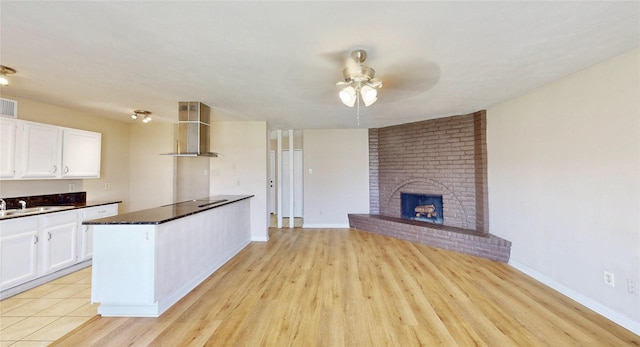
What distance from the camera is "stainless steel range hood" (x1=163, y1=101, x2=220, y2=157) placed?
138 inches

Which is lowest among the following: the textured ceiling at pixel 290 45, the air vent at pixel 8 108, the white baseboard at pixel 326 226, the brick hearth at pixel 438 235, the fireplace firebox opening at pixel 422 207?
the white baseboard at pixel 326 226

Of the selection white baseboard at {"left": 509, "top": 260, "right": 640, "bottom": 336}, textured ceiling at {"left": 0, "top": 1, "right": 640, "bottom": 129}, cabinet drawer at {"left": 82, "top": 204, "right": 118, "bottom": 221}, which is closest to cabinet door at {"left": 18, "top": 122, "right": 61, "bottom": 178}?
textured ceiling at {"left": 0, "top": 1, "right": 640, "bottom": 129}

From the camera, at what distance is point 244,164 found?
4.80 m

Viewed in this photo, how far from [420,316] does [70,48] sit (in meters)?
3.66

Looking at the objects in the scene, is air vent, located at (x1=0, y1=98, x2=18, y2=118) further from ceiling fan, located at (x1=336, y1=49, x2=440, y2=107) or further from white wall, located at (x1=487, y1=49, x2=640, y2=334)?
white wall, located at (x1=487, y1=49, x2=640, y2=334)

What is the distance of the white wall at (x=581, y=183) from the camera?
83.0 inches

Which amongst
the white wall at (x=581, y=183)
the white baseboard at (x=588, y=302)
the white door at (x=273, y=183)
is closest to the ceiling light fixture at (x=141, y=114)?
the white door at (x=273, y=183)

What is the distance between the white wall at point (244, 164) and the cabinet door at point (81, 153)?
168 cm

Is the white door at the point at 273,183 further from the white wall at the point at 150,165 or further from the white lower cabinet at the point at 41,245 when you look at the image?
the white lower cabinet at the point at 41,245

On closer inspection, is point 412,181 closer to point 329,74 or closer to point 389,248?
point 389,248

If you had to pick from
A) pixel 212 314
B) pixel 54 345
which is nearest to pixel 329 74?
pixel 212 314

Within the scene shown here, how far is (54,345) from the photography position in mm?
1856

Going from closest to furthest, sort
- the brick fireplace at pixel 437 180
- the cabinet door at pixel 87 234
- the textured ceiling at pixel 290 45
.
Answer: the textured ceiling at pixel 290 45
the cabinet door at pixel 87 234
the brick fireplace at pixel 437 180

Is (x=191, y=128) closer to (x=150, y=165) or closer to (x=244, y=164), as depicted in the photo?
(x=244, y=164)
